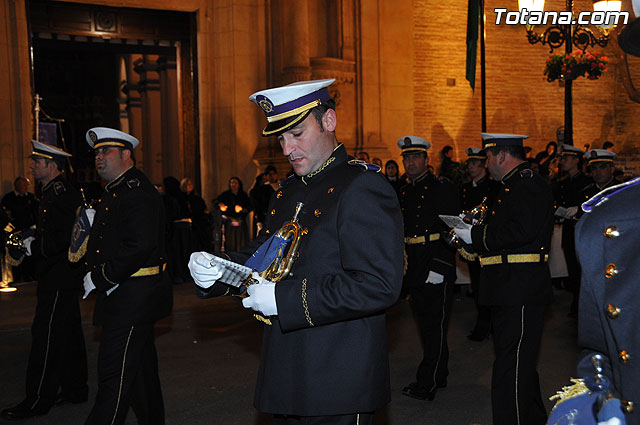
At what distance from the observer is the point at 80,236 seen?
5.32m

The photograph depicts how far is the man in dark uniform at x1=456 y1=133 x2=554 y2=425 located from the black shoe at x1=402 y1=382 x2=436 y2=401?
134 cm

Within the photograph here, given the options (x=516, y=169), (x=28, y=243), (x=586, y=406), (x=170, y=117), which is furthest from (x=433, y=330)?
(x=170, y=117)

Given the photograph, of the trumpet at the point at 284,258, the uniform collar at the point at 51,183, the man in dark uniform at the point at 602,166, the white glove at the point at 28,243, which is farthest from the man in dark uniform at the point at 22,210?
the trumpet at the point at 284,258

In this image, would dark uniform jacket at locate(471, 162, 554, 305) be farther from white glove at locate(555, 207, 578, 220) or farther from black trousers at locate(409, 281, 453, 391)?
white glove at locate(555, 207, 578, 220)

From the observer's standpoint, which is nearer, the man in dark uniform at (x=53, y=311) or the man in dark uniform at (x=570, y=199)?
the man in dark uniform at (x=53, y=311)

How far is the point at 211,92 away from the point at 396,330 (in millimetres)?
9141

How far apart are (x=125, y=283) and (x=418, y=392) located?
2.82 metres

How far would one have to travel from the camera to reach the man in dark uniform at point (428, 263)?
6.39 meters

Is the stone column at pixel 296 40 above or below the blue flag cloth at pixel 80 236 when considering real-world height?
above

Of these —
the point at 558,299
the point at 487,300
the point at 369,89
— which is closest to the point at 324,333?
the point at 487,300

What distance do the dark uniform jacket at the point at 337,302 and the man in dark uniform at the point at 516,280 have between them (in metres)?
2.12

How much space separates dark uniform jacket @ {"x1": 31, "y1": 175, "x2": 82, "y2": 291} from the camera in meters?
5.95

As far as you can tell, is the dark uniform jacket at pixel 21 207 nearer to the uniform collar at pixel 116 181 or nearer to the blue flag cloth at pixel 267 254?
the uniform collar at pixel 116 181

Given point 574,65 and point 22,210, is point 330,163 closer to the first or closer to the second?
point 574,65
